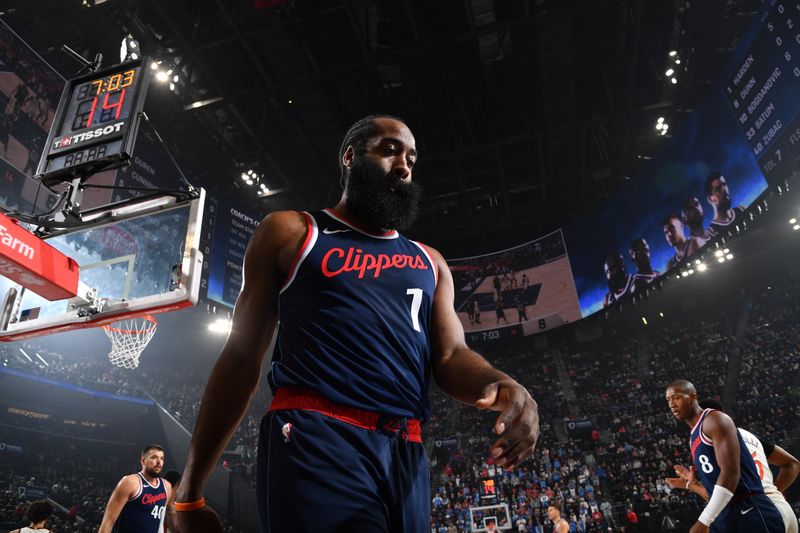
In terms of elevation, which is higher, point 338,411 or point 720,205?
point 720,205

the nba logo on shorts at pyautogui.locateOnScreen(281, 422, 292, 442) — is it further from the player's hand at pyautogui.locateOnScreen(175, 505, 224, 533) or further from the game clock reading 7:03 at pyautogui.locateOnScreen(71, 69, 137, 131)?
the game clock reading 7:03 at pyautogui.locateOnScreen(71, 69, 137, 131)

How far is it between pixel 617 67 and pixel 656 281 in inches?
219

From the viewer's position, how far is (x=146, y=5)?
10.9 meters

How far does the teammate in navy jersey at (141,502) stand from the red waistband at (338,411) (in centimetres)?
509

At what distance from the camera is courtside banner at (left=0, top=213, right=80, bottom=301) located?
4.73 m

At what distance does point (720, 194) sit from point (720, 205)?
0.78ft

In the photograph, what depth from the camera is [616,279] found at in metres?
15.1

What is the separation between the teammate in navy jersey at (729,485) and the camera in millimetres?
4105

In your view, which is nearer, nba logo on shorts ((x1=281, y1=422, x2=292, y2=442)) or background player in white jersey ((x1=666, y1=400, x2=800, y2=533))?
nba logo on shorts ((x1=281, y1=422, x2=292, y2=442))

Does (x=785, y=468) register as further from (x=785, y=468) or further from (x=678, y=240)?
(x=678, y=240)

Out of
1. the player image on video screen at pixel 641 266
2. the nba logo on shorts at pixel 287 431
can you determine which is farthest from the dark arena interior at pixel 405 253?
the player image on video screen at pixel 641 266

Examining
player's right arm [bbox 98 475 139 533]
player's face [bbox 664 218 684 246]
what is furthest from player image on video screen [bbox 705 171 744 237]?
player's right arm [bbox 98 475 139 533]

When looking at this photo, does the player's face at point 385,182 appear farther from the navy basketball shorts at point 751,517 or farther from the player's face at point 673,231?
the player's face at point 673,231

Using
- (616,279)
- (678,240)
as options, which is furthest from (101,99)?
(616,279)
